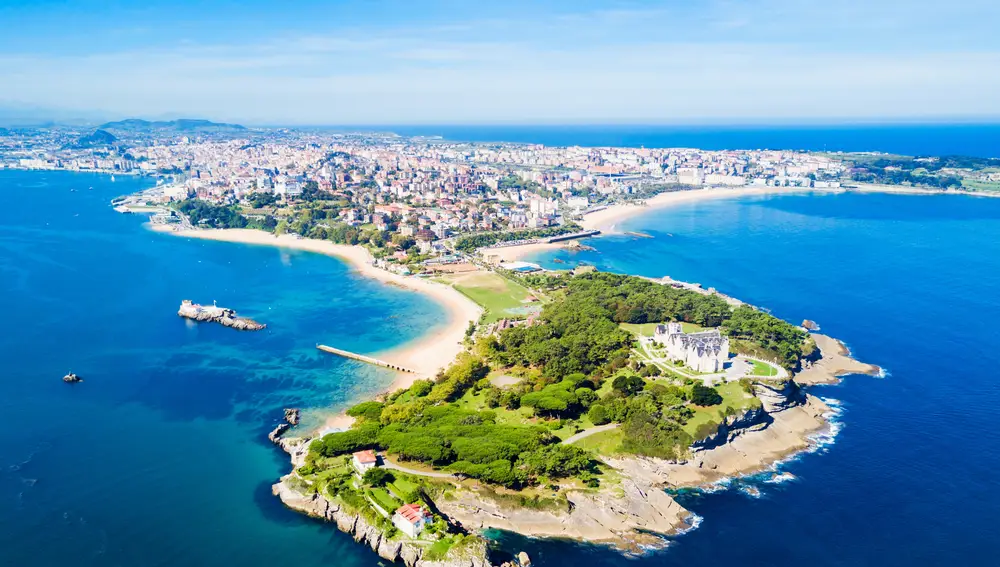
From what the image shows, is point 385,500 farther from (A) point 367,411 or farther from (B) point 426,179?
(B) point 426,179

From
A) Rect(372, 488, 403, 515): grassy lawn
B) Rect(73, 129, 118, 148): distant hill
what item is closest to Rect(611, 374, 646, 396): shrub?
Rect(372, 488, 403, 515): grassy lawn

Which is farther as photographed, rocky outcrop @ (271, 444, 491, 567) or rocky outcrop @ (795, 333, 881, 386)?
rocky outcrop @ (795, 333, 881, 386)

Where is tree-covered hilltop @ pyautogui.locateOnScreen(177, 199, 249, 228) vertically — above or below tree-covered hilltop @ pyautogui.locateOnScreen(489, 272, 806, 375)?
above

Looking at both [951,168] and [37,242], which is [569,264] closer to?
[37,242]

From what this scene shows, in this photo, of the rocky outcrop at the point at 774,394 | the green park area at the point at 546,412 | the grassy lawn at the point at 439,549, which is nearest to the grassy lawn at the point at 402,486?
the green park area at the point at 546,412

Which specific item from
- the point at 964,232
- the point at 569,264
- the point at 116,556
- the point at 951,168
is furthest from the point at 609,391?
the point at 951,168

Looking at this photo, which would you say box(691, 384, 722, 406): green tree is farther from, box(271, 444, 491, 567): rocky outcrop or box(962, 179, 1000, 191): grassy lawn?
box(962, 179, 1000, 191): grassy lawn
